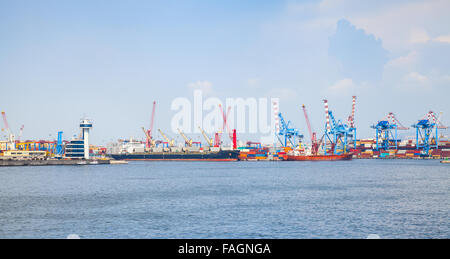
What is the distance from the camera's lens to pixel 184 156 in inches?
6531

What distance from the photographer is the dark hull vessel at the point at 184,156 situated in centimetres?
16000

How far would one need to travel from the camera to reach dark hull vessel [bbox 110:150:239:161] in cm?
16000

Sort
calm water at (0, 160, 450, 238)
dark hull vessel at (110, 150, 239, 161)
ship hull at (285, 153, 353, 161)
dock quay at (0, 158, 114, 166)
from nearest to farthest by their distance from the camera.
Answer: calm water at (0, 160, 450, 238), dock quay at (0, 158, 114, 166), ship hull at (285, 153, 353, 161), dark hull vessel at (110, 150, 239, 161)

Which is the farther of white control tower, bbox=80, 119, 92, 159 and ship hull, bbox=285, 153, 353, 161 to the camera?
ship hull, bbox=285, 153, 353, 161

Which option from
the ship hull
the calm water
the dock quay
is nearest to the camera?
the calm water

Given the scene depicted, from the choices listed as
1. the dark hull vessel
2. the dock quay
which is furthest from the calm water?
the dark hull vessel

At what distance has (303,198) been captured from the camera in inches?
1563

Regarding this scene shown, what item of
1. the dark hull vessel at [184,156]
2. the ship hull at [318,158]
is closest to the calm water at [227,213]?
the dark hull vessel at [184,156]

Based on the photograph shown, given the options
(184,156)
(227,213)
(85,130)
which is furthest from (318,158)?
(227,213)

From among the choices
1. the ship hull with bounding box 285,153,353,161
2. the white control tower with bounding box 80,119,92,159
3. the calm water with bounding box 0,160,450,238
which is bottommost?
the ship hull with bounding box 285,153,353,161

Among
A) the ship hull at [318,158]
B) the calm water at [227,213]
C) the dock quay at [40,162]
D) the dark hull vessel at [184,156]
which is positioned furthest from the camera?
the dark hull vessel at [184,156]

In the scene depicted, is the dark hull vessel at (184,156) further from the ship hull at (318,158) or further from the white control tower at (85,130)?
the white control tower at (85,130)

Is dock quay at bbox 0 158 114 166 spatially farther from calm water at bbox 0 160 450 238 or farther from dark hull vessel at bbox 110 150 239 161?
calm water at bbox 0 160 450 238
